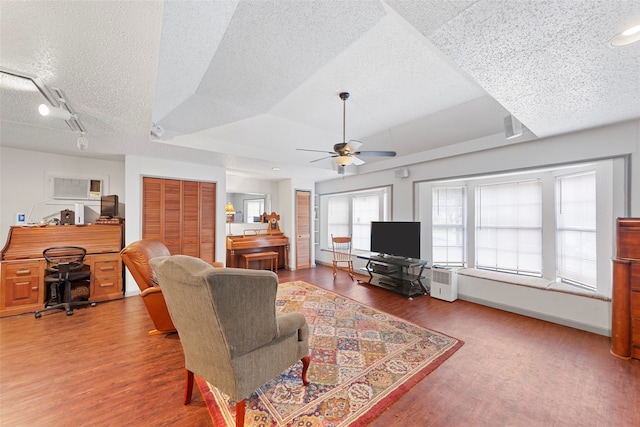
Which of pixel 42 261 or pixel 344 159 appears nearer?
pixel 344 159

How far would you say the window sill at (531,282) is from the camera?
9.52ft

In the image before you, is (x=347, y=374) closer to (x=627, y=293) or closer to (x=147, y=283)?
(x=147, y=283)

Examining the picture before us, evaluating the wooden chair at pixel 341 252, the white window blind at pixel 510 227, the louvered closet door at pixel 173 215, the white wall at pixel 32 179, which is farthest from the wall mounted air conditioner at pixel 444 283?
the white wall at pixel 32 179

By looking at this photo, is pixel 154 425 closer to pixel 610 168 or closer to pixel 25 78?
pixel 25 78

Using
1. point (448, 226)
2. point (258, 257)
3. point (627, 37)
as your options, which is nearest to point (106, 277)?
point (258, 257)

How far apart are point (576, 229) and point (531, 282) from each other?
0.89 metres

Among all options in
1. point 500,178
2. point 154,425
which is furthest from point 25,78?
point 500,178

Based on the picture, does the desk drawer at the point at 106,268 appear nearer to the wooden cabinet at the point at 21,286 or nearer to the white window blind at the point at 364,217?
the wooden cabinet at the point at 21,286

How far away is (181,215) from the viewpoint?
182 inches

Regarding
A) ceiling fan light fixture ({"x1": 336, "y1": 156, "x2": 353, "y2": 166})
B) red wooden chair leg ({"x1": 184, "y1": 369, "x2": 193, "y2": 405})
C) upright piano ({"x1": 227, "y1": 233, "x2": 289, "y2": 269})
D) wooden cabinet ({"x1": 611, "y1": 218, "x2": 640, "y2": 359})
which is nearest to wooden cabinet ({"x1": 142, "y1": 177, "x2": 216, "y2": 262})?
upright piano ({"x1": 227, "y1": 233, "x2": 289, "y2": 269})

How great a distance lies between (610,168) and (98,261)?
7.05 m

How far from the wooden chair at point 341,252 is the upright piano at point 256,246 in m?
1.31

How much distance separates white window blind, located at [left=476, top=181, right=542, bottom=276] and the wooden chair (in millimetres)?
2613

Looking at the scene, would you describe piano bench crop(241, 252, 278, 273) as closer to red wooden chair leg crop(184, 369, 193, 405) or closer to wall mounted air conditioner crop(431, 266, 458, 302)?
wall mounted air conditioner crop(431, 266, 458, 302)
